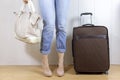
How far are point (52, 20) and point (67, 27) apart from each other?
0.52 metres

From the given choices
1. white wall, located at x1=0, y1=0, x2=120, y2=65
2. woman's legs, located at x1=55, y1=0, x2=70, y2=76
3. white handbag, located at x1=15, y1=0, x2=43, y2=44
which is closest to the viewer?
white handbag, located at x1=15, y1=0, x2=43, y2=44

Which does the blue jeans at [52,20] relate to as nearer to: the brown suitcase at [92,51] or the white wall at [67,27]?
the brown suitcase at [92,51]

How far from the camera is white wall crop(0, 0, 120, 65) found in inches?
102

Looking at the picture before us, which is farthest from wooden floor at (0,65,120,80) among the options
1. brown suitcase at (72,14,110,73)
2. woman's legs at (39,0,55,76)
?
woman's legs at (39,0,55,76)

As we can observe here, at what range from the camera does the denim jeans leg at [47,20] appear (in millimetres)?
2111

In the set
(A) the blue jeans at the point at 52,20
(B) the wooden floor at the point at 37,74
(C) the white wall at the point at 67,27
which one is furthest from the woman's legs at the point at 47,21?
(C) the white wall at the point at 67,27

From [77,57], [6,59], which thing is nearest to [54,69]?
[77,57]

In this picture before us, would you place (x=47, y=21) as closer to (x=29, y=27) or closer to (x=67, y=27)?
(x=29, y=27)

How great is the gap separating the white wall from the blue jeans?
40cm

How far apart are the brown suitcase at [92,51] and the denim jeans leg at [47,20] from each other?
267 millimetres

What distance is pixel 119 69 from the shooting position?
2486 mm

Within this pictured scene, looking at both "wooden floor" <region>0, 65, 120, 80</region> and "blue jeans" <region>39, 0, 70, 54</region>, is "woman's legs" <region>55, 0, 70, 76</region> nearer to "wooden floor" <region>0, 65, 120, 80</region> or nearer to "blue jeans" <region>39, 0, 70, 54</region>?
"blue jeans" <region>39, 0, 70, 54</region>

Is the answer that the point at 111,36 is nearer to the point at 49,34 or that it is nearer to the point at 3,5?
the point at 49,34

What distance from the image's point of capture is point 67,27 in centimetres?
265
